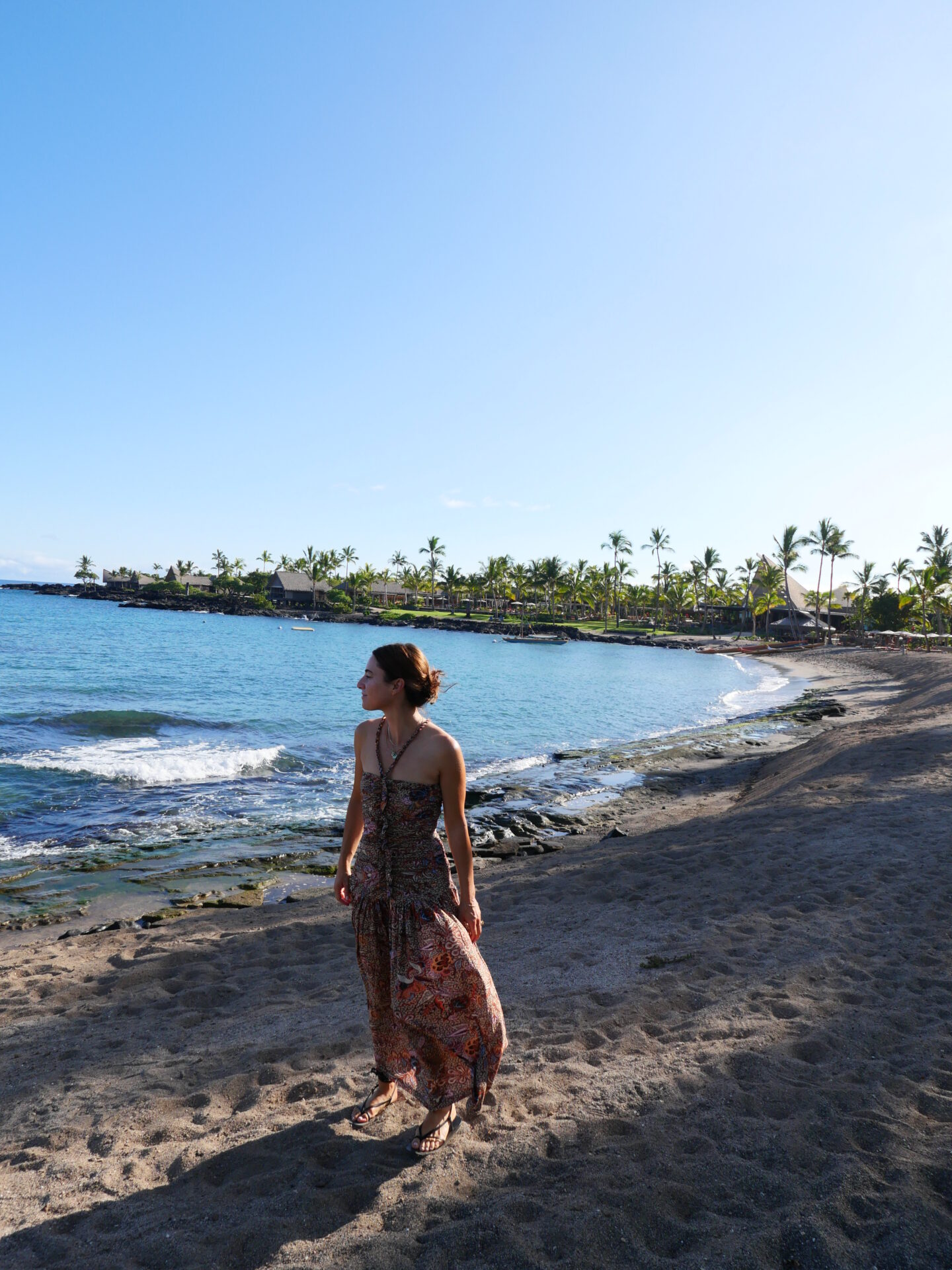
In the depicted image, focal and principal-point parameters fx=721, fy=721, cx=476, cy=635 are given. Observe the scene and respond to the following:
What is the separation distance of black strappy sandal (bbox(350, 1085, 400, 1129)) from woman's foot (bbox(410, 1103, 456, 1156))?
0.89 feet

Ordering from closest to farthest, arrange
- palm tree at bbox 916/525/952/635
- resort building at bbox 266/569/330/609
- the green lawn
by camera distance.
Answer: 1. palm tree at bbox 916/525/952/635
2. the green lawn
3. resort building at bbox 266/569/330/609

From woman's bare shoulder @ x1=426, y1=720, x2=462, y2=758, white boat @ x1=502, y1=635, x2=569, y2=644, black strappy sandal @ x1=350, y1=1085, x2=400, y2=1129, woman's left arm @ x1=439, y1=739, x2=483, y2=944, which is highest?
woman's bare shoulder @ x1=426, y1=720, x2=462, y2=758

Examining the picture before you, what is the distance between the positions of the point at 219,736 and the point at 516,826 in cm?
1120

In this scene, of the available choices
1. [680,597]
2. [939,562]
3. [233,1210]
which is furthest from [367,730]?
[680,597]

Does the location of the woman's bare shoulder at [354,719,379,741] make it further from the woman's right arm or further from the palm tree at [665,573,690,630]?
the palm tree at [665,573,690,630]

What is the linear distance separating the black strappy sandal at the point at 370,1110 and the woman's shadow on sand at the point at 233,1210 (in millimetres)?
68

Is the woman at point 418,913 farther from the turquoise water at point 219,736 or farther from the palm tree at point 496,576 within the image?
the palm tree at point 496,576

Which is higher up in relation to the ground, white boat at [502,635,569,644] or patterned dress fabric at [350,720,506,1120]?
patterned dress fabric at [350,720,506,1120]

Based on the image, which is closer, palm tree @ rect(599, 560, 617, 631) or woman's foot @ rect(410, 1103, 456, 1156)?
woman's foot @ rect(410, 1103, 456, 1156)

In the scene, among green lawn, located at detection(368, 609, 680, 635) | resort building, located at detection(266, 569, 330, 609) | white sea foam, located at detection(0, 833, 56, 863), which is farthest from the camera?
resort building, located at detection(266, 569, 330, 609)

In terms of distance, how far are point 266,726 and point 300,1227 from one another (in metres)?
20.2

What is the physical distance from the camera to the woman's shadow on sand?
2.58 metres

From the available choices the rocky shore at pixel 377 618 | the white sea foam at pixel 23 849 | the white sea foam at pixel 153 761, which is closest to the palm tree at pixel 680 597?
the rocky shore at pixel 377 618

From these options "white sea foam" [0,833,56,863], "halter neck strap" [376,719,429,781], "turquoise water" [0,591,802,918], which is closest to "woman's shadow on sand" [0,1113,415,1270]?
"halter neck strap" [376,719,429,781]
